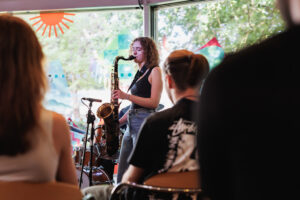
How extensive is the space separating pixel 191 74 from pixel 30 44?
827 mm

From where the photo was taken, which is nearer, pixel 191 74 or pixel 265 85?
pixel 265 85

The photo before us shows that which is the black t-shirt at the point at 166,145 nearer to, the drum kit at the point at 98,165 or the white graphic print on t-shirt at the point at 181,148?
the white graphic print on t-shirt at the point at 181,148

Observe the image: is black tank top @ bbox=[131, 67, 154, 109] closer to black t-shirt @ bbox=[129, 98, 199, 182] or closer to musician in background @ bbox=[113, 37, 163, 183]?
musician in background @ bbox=[113, 37, 163, 183]

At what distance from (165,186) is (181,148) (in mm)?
185

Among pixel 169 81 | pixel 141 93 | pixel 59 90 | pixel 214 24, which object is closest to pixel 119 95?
pixel 141 93

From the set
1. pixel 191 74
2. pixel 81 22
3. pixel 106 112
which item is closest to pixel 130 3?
pixel 81 22

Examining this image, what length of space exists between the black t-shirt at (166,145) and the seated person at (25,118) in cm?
36

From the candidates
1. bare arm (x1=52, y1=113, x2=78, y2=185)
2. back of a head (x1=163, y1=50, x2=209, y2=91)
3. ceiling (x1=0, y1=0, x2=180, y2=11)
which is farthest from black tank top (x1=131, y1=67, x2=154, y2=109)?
bare arm (x1=52, y1=113, x2=78, y2=185)

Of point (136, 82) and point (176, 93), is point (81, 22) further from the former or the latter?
point (176, 93)

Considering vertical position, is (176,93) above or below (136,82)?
below

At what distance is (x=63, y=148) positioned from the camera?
141 cm

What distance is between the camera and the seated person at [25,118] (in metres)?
Result: 1.28

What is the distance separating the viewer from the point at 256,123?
56 cm

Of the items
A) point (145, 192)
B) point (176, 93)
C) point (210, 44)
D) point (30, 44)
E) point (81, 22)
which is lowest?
point (145, 192)
